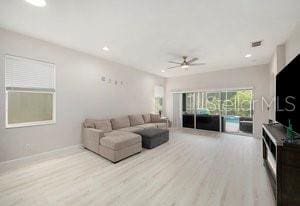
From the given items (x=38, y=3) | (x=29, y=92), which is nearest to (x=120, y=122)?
(x=29, y=92)

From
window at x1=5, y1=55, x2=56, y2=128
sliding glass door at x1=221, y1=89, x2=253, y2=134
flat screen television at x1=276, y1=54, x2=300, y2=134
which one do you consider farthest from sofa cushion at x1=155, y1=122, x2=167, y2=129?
flat screen television at x1=276, y1=54, x2=300, y2=134

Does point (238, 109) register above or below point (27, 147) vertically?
above

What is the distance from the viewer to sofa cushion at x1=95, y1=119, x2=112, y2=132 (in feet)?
13.6

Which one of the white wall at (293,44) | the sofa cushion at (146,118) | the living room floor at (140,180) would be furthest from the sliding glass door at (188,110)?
the white wall at (293,44)

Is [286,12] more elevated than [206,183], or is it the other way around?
[286,12]

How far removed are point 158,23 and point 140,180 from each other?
279 cm

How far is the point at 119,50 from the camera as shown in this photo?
3.99 m

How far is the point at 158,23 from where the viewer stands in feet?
8.52

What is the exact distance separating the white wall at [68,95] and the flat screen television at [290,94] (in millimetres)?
4444

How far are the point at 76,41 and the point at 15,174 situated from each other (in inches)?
116

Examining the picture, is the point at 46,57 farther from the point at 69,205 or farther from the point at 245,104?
the point at 245,104

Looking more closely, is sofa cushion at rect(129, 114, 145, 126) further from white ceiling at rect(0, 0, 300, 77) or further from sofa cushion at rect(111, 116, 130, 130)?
white ceiling at rect(0, 0, 300, 77)

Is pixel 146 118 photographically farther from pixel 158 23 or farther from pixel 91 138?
pixel 158 23

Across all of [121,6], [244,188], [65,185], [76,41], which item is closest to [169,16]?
[121,6]
